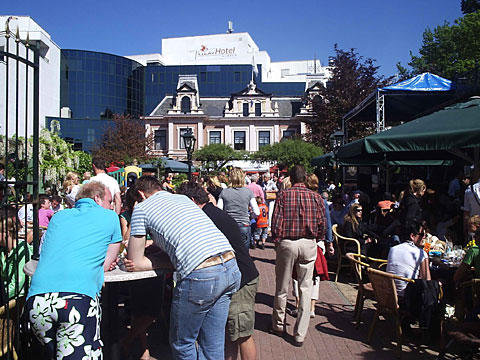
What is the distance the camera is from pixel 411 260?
181 inches

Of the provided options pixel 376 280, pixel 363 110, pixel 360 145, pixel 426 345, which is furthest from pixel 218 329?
pixel 363 110

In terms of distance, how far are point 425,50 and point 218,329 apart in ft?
123

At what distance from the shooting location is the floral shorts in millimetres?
2738

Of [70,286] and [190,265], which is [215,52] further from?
[70,286]

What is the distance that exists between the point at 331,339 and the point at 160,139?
44.2 metres

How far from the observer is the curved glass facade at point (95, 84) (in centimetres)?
4888

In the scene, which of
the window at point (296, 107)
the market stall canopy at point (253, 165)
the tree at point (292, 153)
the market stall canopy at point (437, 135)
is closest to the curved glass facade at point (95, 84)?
the market stall canopy at point (253, 165)

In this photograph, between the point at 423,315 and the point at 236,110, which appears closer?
the point at 423,315

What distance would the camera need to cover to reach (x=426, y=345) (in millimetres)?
4676

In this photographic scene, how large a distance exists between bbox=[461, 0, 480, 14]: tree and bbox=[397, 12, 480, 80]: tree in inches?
83.2

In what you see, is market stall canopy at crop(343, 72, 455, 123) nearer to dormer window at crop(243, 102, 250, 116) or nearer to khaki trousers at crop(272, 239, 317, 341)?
khaki trousers at crop(272, 239, 317, 341)

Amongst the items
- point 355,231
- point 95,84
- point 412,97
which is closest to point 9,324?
point 355,231

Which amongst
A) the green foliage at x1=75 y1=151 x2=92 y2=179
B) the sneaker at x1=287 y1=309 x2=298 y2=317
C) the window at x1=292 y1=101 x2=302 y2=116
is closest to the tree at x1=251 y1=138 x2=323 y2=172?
the window at x1=292 y1=101 x2=302 y2=116

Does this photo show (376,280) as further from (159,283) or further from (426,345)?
(159,283)
